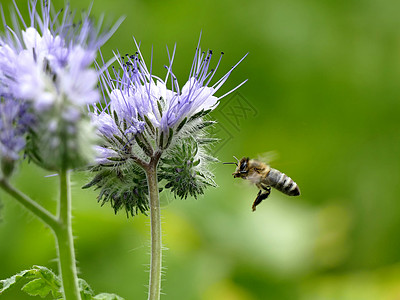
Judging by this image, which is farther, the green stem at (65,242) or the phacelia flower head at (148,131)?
the phacelia flower head at (148,131)

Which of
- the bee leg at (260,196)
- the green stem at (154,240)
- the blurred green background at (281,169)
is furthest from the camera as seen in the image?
A: the blurred green background at (281,169)

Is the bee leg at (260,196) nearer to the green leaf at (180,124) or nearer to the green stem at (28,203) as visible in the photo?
the green leaf at (180,124)

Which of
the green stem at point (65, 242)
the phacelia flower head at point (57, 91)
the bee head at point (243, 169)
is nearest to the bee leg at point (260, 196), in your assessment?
the bee head at point (243, 169)

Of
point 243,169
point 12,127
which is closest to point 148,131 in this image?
point 243,169

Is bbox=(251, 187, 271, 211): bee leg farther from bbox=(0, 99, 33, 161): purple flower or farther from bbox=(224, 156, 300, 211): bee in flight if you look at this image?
bbox=(0, 99, 33, 161): purple flower

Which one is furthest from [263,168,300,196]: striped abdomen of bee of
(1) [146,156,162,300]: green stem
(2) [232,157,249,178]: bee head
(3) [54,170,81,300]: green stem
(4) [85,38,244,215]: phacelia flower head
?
(3) [54,170,81,300]: green stem

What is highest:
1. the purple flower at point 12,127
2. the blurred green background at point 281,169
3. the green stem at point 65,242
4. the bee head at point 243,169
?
the blurred green background at point 281,169

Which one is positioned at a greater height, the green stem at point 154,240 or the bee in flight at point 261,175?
the bee in flight at point 261,175

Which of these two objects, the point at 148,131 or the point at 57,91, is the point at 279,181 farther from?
the point at 57,91

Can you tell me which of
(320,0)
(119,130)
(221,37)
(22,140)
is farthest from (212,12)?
(22,140)
